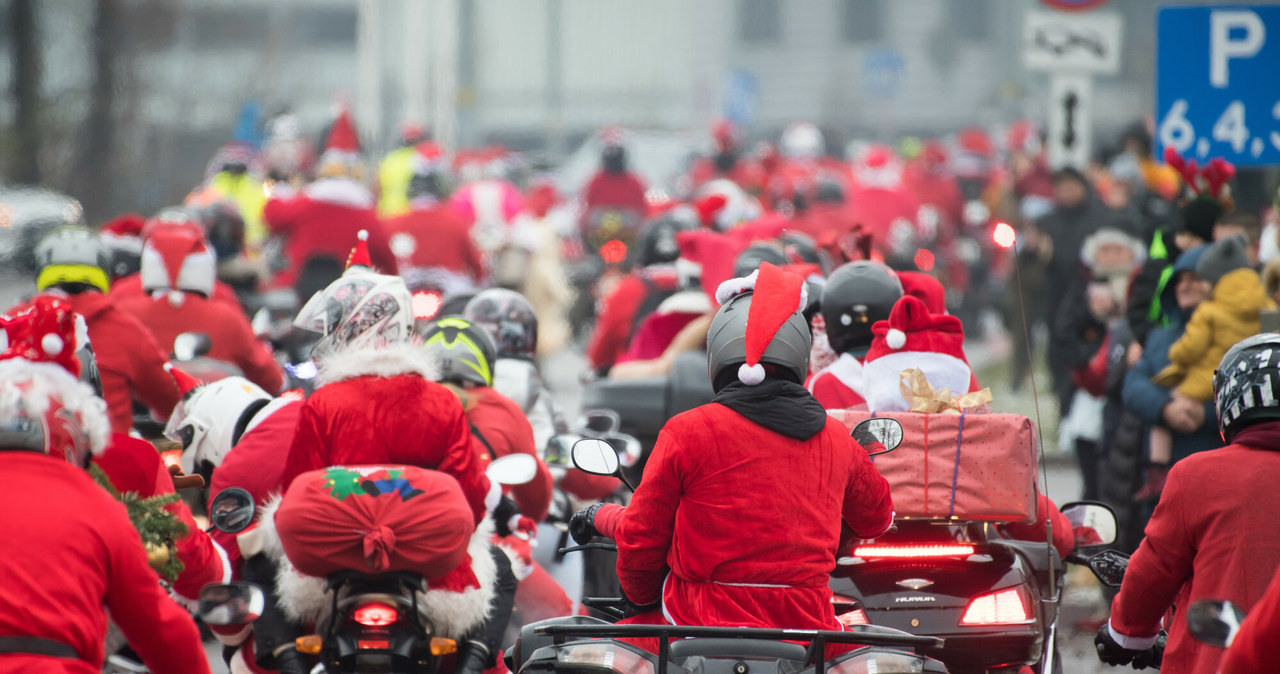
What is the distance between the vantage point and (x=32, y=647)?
3383 mm

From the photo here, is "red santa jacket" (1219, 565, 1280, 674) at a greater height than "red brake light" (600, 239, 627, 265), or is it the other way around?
"red santa jacket" (1219, 565, 1280, 674)

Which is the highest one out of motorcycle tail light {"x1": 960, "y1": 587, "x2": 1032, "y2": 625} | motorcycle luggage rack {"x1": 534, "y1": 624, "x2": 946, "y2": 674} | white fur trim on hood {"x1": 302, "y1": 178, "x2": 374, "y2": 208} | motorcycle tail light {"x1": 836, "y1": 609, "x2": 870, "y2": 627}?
white fur trim on hood {"x1": 302, "y1": 178, "x2": 374, "y2": 208}

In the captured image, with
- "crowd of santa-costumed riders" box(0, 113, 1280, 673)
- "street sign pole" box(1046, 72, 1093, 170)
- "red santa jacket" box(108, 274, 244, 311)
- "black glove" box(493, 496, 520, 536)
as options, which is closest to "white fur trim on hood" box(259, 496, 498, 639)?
"crowd of santa-costumed riders" box(0, 113, 1280, 673)

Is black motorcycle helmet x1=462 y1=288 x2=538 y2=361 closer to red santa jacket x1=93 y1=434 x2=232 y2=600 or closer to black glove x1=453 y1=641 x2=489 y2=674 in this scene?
black glove x1=453 y1=641 x2=489 y2=674

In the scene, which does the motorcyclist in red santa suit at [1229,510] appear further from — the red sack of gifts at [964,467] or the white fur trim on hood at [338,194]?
the white fur trim on hood at [338,194]

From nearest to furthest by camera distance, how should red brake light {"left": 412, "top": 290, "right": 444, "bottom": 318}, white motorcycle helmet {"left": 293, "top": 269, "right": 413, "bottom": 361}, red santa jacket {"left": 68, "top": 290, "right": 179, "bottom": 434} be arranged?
white motorcycle helmet {"left": 293, "top": 269, "right": 413, "bottom": 361}
red santa jacket {"left": 68, "top": 290, "right": 179, "bottom": 434}
red brake light {"left": 412, "top": 290, "right": 444, "bottom": 318}

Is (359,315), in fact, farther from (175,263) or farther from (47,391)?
(175,263)

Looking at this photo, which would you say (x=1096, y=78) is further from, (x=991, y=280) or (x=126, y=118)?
(x=126, y=118)

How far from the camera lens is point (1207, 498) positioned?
4.14 metres

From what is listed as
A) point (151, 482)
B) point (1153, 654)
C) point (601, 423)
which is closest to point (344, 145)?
point (601, 423)

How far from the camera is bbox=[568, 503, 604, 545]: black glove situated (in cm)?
494

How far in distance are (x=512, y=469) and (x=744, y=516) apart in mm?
1710

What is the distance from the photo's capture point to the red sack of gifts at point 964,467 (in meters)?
5.21

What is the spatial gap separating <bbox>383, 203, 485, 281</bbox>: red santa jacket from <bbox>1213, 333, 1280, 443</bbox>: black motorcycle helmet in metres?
10.5
